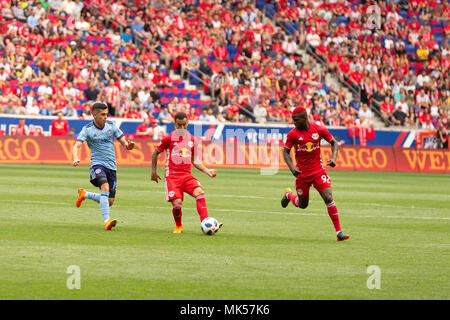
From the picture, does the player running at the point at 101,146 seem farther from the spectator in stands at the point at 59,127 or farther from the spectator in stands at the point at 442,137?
the spectator in stands at the point at 442,137

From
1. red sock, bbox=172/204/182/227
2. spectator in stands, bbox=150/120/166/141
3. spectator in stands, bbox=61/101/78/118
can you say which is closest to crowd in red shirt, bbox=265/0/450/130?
spectator in stands, bbox=150/120/166/141

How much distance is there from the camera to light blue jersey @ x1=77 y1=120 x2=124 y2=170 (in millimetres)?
14922

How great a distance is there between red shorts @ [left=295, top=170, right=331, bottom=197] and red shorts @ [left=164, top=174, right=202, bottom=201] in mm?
1681

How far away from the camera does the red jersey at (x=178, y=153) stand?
14.5 m

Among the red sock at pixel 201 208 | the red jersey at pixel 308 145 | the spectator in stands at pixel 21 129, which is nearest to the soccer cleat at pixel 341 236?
the red jersey at pixel 308 145

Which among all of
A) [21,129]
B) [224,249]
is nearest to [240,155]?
[21,129]

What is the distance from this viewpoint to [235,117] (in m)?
41.7

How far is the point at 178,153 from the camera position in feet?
47.6

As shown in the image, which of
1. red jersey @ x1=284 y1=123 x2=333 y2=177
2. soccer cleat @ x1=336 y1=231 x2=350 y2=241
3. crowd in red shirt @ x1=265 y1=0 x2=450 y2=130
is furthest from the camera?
crowd in red shirt @ x1=265 y1=0 x2=450 y2=130

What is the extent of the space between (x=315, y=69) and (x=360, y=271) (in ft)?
124

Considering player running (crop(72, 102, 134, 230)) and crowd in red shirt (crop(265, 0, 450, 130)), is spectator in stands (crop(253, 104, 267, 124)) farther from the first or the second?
player running (crop(72, 102, 134, 230))

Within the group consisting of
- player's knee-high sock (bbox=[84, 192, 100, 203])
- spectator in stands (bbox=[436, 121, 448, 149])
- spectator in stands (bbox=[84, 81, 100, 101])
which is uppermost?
spectator in stands (bbox=[84, 81, 100, 101])

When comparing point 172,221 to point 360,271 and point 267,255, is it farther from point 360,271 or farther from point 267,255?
point 360,271
